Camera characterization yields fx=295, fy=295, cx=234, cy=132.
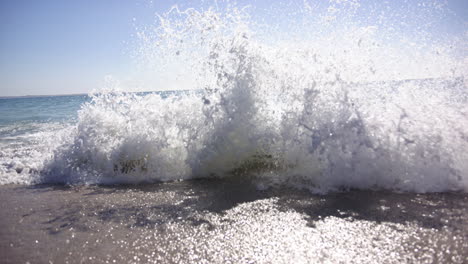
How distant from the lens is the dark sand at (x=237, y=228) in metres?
1.73

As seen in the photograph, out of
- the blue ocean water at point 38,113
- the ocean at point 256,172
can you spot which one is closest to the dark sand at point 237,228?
the ocean at point 256,172

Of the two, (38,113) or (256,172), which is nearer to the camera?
(256,172)

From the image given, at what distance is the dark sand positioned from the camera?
173 centimetres

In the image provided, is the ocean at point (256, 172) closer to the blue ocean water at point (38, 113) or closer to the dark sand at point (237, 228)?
the dark sand at point (237, 228)

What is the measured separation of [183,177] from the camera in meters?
3.64

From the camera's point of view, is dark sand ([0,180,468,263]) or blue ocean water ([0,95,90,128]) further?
blue ocean water ([0,95,90,128])

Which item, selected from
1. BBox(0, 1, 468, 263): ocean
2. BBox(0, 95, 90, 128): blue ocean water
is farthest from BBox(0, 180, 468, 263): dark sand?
BBox(0, 95, 90, 128): blue ocean water

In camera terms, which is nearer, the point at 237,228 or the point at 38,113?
the point at 237,228

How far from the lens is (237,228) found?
82.4 inches

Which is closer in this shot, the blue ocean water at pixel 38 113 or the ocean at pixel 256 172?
the ocean at pixel 256 172

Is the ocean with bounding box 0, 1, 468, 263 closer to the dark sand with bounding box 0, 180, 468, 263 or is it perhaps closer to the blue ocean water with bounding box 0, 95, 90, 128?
the dark sand with bounding box 0, 180, 468, 263

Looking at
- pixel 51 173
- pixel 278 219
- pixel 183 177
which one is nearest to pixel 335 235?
pixel 278 219

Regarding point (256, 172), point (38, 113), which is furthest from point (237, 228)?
point (38, 113)

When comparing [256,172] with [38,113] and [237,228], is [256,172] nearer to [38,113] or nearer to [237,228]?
[237,228]
